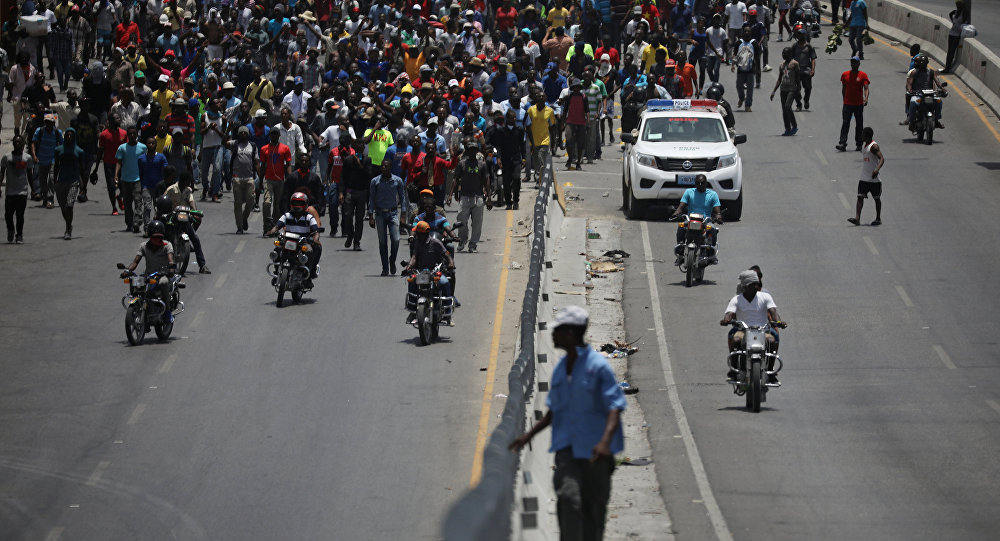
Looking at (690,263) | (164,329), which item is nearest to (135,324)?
(164,329)

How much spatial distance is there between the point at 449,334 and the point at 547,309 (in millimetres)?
1609

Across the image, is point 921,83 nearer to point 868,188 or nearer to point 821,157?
point 821,157

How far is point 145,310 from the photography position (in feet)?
67.2

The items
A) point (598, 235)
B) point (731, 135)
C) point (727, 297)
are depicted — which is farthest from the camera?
point (731, 135)

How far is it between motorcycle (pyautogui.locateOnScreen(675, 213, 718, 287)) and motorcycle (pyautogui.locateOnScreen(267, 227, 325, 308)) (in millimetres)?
5662

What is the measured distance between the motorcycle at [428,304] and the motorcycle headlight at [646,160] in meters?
9.19

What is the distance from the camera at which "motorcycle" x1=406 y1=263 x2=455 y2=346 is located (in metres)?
20.2

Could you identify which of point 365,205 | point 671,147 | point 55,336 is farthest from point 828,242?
point 55,336

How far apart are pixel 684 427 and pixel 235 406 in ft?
16.3

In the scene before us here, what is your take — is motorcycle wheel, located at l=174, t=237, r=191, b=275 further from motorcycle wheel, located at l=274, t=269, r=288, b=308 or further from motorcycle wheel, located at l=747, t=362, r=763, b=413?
motorcycle wheel, located at l=747, t=362, r=763, b=413

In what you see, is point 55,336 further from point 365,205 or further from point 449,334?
point 365,205

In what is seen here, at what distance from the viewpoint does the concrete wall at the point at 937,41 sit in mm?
40438

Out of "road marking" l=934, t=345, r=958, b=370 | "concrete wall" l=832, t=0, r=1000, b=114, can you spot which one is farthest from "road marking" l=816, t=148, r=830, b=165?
"road marking" l=934, t=345, r=958, b=370

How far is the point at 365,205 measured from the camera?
27.1 meters
